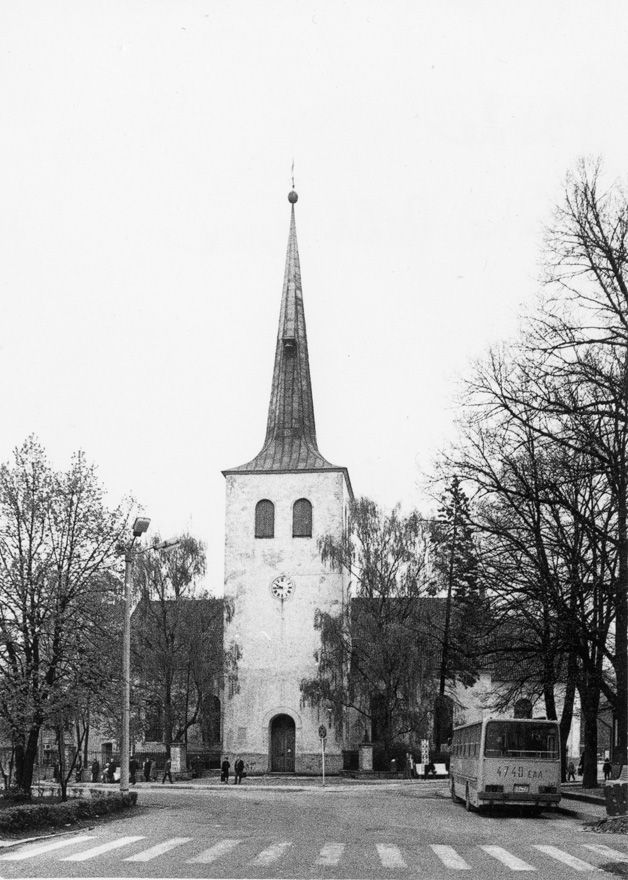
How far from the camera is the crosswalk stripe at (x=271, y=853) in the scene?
48.1 ft

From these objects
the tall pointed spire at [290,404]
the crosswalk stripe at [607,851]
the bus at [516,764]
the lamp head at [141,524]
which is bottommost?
the crosswalk stripe at [607,851]

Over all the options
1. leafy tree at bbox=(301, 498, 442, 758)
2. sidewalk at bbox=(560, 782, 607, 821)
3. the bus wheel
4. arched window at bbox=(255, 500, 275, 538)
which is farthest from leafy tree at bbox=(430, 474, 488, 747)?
arched window at bbox=(255, 500, 275, 538)

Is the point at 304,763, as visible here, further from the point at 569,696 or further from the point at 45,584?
the point at 45,584

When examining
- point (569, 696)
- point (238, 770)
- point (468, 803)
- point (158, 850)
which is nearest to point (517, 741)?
point (468, 803)

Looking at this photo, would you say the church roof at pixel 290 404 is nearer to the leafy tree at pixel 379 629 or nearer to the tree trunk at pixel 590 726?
the leafy tree at pixel 379 629

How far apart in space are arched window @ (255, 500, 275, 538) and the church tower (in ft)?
0.17

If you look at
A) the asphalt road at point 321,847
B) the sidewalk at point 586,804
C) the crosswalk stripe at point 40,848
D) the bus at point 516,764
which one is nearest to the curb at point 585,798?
the sidewalk at point 586,804

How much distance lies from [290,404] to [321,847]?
155 feet

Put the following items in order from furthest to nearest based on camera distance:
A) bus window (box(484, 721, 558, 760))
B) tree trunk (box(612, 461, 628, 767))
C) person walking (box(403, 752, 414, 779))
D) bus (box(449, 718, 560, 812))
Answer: person walking (box(403, 752, 414, 779)) → bus window (box(484, 721, 558, 760)) → bus (box(449, 718, 560, 812)) → tree trunk (box(612, 461, 628, 767))

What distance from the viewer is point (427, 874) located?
13.6 metres

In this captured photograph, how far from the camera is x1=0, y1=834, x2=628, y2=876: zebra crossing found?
14656mm

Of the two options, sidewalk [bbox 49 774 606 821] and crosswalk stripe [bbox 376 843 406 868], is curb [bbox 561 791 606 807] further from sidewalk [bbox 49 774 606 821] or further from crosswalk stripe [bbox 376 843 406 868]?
crosswalk stripe [bbox 376 843 406 868]

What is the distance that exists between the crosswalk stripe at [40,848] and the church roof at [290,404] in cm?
4317

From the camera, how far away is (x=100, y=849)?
1628cm
